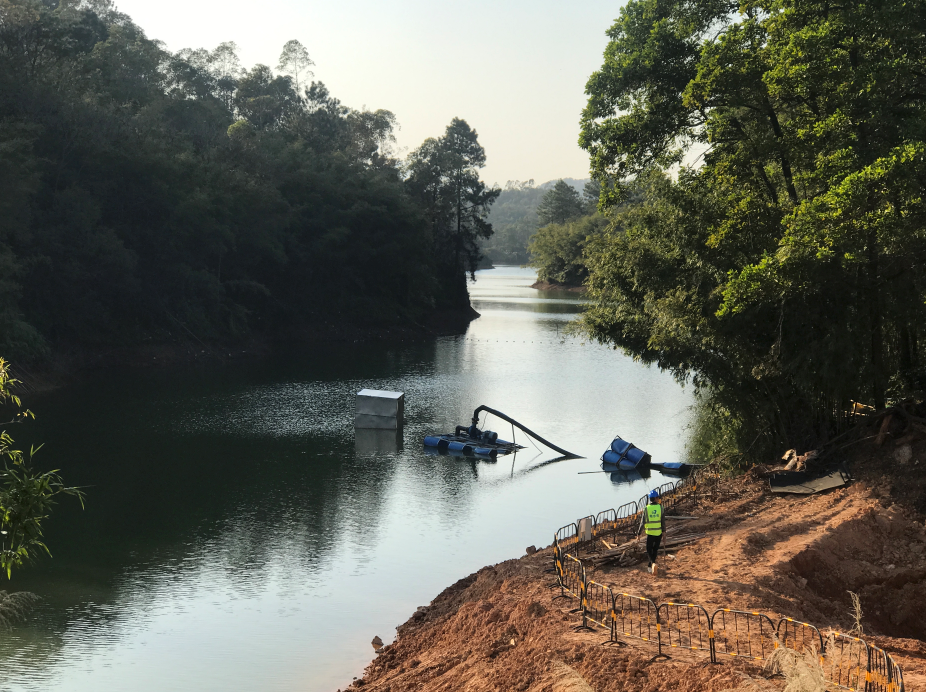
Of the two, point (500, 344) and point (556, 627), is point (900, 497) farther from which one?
point (500, 344)

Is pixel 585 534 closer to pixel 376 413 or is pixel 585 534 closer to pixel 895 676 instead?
pixel 895 676

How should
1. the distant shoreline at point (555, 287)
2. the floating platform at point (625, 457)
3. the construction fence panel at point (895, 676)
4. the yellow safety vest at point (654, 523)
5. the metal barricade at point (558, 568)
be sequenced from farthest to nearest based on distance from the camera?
the distant shoreline at point (555, 287), the floating platform at point (625, 457), the yellow safety vest at point (654, 523), the metal barricade at point (558, 568), the construction fence panel at point (895, 676)

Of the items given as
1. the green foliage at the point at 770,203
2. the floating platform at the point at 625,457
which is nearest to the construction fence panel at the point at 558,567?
the green foliage at the point at 770,203

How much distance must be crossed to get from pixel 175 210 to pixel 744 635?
53.9 meters

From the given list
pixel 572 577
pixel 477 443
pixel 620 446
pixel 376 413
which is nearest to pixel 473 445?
pixel 477 443

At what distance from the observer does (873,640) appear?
13.0 m

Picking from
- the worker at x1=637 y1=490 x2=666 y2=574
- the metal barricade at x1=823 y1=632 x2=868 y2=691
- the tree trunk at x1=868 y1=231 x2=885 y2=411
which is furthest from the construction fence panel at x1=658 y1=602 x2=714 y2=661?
the tree trunk at x1=868 y1=231 x2=885 y2=411

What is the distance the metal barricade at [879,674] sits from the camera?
10095 mm

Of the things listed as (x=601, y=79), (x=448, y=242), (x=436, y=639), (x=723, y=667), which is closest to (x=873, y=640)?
(x=723, y=667)

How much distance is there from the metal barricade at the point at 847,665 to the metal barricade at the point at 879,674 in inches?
2.7

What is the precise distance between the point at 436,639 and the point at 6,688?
24.4ft

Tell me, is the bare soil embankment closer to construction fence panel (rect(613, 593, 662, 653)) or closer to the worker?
the worker

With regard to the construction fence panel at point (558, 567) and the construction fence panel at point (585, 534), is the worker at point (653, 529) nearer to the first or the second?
the construction fence panel at point (558, 567)

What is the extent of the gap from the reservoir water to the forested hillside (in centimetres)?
700
